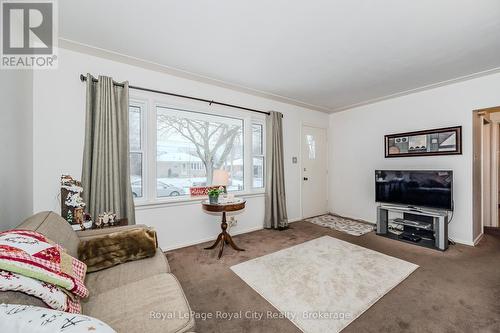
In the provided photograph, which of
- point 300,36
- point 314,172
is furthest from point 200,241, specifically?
point 300,36

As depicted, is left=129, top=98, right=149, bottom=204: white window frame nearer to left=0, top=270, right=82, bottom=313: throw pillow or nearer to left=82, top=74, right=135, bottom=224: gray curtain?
left=82, top=74, right=135, bottom=224: gray curtain

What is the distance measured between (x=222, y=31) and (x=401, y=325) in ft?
9.54

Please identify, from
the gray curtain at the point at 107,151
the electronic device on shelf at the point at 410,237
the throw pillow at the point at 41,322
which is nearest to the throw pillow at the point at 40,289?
the throw pillow at the point at 41,322

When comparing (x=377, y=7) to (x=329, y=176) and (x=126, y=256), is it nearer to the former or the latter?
(x=126, y=256)

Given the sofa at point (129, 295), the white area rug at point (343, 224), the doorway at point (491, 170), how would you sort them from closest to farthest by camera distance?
1. the sofa at point (129, 295)
2. the white area rug at point (343, 224)
3. the doorway at point (491, 170)

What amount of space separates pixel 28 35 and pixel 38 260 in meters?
2.35

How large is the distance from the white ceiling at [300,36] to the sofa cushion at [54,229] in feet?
5.61

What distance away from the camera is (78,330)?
0.64 m

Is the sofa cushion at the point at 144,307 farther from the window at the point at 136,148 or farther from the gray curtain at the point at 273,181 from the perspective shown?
the gray curtain at the point at 273,181

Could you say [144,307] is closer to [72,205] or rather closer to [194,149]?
[72,205]

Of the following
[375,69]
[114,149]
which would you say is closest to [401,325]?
[375,69]

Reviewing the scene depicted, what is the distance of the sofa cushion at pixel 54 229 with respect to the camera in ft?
4.59

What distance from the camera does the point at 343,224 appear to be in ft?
13.9

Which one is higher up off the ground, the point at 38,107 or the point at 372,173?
the point at 38,107
